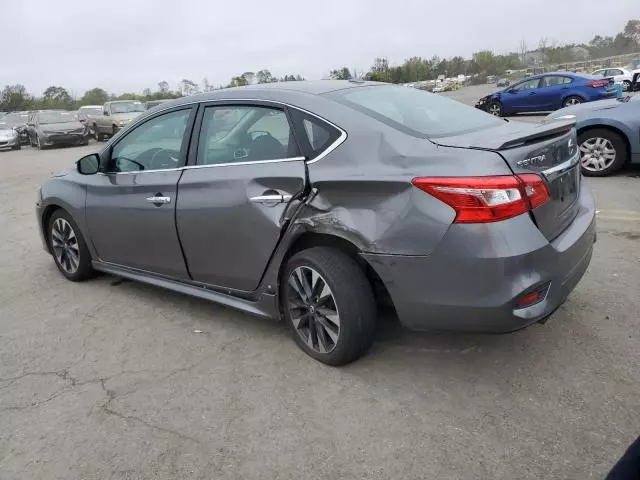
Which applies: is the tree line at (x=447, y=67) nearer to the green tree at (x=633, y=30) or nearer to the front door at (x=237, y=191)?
the green tree at (x=633, y=30)

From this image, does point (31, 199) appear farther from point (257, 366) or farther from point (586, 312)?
point (586, 312)

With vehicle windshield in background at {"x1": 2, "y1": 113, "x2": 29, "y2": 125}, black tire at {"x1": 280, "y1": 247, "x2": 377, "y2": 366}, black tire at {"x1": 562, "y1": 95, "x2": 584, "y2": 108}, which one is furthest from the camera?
vehicle windshield in background at {"x1": 2, "y1": 113, "x2": 29, "y2": 125}

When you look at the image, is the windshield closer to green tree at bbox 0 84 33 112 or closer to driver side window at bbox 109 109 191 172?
driver side window at bbox 109 109 191 172

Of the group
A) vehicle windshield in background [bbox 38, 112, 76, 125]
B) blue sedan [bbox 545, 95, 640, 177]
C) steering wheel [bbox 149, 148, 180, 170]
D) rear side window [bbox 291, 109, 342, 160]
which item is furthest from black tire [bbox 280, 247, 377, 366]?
vehicle windshield in background [bbox 38, 112, 76, 125]

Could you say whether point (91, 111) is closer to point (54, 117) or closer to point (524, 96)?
point (54, 117)

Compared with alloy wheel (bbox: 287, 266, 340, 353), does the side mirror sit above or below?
above

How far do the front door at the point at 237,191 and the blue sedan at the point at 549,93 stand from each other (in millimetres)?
16974

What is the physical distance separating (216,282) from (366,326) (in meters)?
1.16

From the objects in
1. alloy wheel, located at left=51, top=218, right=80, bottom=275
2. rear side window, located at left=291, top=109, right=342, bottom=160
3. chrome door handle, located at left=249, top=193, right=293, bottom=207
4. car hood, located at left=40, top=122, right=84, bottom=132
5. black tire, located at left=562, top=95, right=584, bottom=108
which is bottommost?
alloy wheel, located at left=51, top=218, right=80, bottom=275

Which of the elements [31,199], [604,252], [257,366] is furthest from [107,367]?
[31,199]

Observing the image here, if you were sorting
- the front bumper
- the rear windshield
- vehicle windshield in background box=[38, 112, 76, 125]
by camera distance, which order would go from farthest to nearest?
1. the front bumper
2. vehicle windshield in background box=[38, 112, 76, 125]
3. the rear windshield

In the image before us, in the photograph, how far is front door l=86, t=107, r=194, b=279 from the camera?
376 centimetres

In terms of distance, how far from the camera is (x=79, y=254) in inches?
186

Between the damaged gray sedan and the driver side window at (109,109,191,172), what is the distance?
0.01 meters
